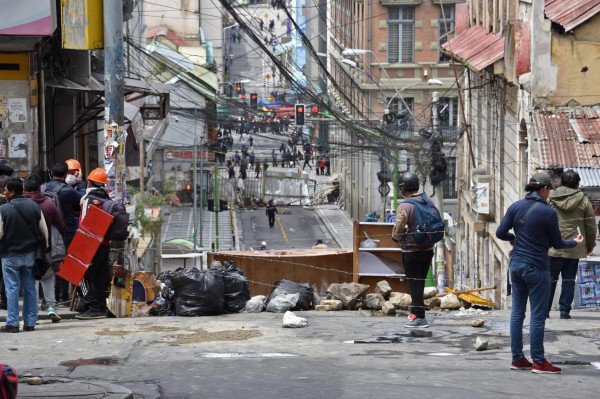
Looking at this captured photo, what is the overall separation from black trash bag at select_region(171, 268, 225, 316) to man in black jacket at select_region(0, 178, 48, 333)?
1.96m

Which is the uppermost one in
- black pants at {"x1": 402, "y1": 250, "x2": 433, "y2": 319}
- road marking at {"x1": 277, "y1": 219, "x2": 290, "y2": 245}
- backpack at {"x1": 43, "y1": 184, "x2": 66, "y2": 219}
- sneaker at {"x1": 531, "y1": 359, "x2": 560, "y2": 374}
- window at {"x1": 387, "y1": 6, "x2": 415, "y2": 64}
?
window at {"x1": 387, "y1": 6, "x2": 415, "y2": 64}

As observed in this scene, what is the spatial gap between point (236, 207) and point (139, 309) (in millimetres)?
58431

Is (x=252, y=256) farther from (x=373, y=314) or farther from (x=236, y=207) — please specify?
(x=236, y=207)

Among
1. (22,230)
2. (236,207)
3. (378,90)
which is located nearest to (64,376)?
(22,230)

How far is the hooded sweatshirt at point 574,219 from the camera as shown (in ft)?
41.8

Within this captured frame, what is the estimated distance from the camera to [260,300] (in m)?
14.0

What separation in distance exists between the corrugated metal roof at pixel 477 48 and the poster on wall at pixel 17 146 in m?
10.5

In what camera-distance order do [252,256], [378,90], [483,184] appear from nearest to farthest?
[252,256], [483,184], [378,90]

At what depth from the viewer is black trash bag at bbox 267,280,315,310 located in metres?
14.1

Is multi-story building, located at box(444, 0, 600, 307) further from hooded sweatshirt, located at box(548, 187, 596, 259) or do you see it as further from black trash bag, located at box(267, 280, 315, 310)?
black trash bag, located at box(267, 280, 315, 310)

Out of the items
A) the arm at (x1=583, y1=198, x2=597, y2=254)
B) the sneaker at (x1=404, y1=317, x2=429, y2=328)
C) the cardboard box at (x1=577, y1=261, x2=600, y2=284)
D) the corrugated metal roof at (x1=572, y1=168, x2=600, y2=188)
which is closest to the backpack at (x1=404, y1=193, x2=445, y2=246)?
the sneaker at (x1=404, y1=317, x2=429, y2=328)

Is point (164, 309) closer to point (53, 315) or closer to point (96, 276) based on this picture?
point (96, 276)

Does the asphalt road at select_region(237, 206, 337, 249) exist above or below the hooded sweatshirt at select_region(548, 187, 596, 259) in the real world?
below

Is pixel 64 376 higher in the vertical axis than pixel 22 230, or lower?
lower
